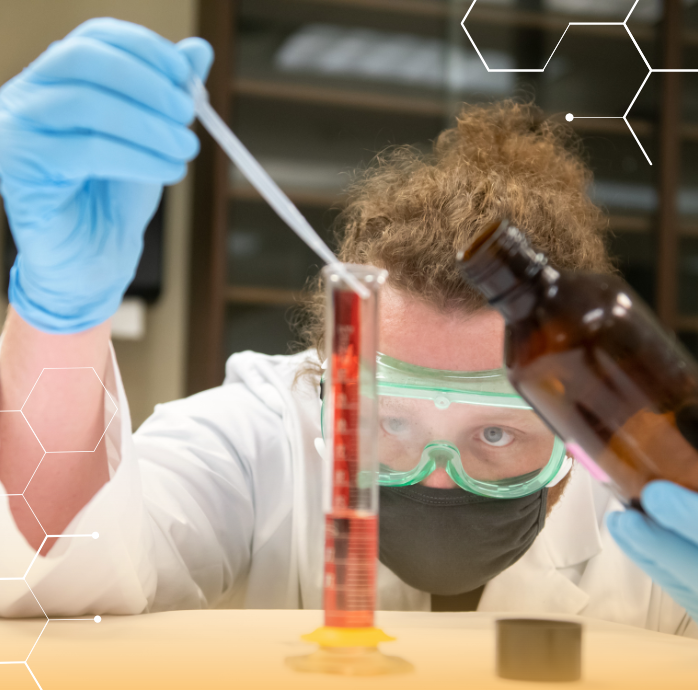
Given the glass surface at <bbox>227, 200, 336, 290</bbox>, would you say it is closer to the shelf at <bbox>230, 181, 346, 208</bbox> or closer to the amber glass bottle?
the shelf at <bbox>230, 181, 346, 208</bbox>

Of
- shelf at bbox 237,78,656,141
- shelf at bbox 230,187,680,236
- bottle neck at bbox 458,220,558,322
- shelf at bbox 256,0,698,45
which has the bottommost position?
bottle neck at bbox 458,220,558,322

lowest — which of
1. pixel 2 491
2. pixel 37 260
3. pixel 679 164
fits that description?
pixel 2 491

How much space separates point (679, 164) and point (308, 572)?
2.50 metres

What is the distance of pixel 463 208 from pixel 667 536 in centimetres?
60

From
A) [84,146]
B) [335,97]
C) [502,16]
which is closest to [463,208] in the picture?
[84,146]

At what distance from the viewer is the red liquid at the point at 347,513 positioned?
0.65m

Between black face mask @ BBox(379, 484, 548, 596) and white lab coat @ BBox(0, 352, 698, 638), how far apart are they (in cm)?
16

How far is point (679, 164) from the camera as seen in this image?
298 centimetres

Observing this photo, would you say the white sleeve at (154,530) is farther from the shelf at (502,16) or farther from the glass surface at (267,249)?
the shelf at (502,16)

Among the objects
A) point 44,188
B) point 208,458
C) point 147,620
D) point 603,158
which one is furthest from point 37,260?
point 603,158

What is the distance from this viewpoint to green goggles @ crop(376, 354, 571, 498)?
96cm

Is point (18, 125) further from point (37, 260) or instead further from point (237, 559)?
point (237, 559)

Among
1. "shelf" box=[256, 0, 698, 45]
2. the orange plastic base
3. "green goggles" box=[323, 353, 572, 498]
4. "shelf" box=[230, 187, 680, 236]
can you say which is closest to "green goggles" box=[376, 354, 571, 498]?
"green goggles" box=[323, 353, 572, 498]

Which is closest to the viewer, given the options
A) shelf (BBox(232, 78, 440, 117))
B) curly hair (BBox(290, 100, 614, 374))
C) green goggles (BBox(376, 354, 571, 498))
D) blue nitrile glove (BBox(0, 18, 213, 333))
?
blue nitrile glove (BBox(0, 18, 213, 333))
